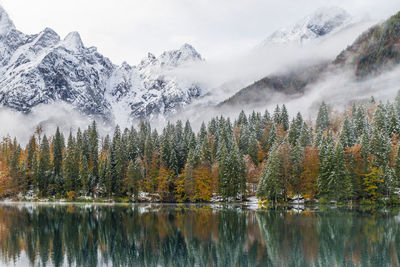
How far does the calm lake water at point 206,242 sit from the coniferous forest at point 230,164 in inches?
1068

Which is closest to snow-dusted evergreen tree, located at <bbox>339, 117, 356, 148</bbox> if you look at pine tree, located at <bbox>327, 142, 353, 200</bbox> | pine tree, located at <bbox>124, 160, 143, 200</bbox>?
pine tree, located at <bbox>327, 142, 353, 200</bbox>

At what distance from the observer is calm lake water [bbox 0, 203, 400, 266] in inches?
1347

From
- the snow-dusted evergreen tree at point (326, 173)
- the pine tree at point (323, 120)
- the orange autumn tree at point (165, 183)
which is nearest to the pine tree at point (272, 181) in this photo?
the snow-dusted evergreen tree at point (326, 173)

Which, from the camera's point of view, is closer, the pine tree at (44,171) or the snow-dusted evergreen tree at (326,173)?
the snow-dusted evergreen tree at (326,173)

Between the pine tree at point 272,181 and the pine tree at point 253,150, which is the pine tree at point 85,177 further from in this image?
the pine tree at point 272,181

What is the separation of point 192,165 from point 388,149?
4826 cm

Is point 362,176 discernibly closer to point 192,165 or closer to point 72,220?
point 192,165

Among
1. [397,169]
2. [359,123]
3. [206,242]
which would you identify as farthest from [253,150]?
[206,242]

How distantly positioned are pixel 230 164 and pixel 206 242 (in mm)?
55806

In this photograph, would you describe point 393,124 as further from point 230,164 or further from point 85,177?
point 85,177

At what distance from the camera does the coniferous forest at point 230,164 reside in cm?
8750

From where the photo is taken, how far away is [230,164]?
97.7m

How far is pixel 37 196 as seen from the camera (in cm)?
12062

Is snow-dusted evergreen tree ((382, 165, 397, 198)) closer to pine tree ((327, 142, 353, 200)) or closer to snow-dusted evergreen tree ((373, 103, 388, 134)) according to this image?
pine tree ((327, 142, 353, 200))
